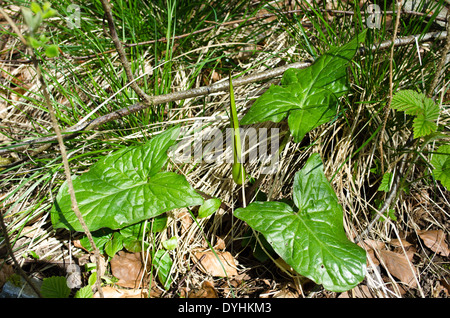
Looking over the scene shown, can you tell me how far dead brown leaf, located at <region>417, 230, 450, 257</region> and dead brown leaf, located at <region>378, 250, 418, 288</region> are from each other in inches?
5.6

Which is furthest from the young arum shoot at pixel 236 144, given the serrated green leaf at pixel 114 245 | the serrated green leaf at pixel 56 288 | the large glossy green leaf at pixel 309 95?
the serrated green leaf at pixel 56 288

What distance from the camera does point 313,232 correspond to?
120 cm

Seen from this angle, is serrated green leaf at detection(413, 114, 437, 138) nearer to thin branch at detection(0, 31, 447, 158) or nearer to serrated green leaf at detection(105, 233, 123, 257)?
thin branch at detection(0, 31, 447, 158)

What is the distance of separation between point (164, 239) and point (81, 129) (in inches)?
25.6

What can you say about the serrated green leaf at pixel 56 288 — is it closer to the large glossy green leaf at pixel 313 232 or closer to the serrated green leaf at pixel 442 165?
the large glossy green leaf at pixel 313 232

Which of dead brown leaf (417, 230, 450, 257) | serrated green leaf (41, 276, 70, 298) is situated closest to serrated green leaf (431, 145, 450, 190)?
dead brown leaf (417, 230, 450, 257)

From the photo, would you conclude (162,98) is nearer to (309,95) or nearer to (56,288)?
(309,95)

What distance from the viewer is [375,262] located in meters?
1.48

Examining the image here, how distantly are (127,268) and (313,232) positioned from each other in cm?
82

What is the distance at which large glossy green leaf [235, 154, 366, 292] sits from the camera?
3.66 ft

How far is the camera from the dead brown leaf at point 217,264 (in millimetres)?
1475

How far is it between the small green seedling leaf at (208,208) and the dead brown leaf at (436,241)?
978 millimetres

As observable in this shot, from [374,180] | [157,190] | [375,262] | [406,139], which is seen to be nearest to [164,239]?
[157,190]
